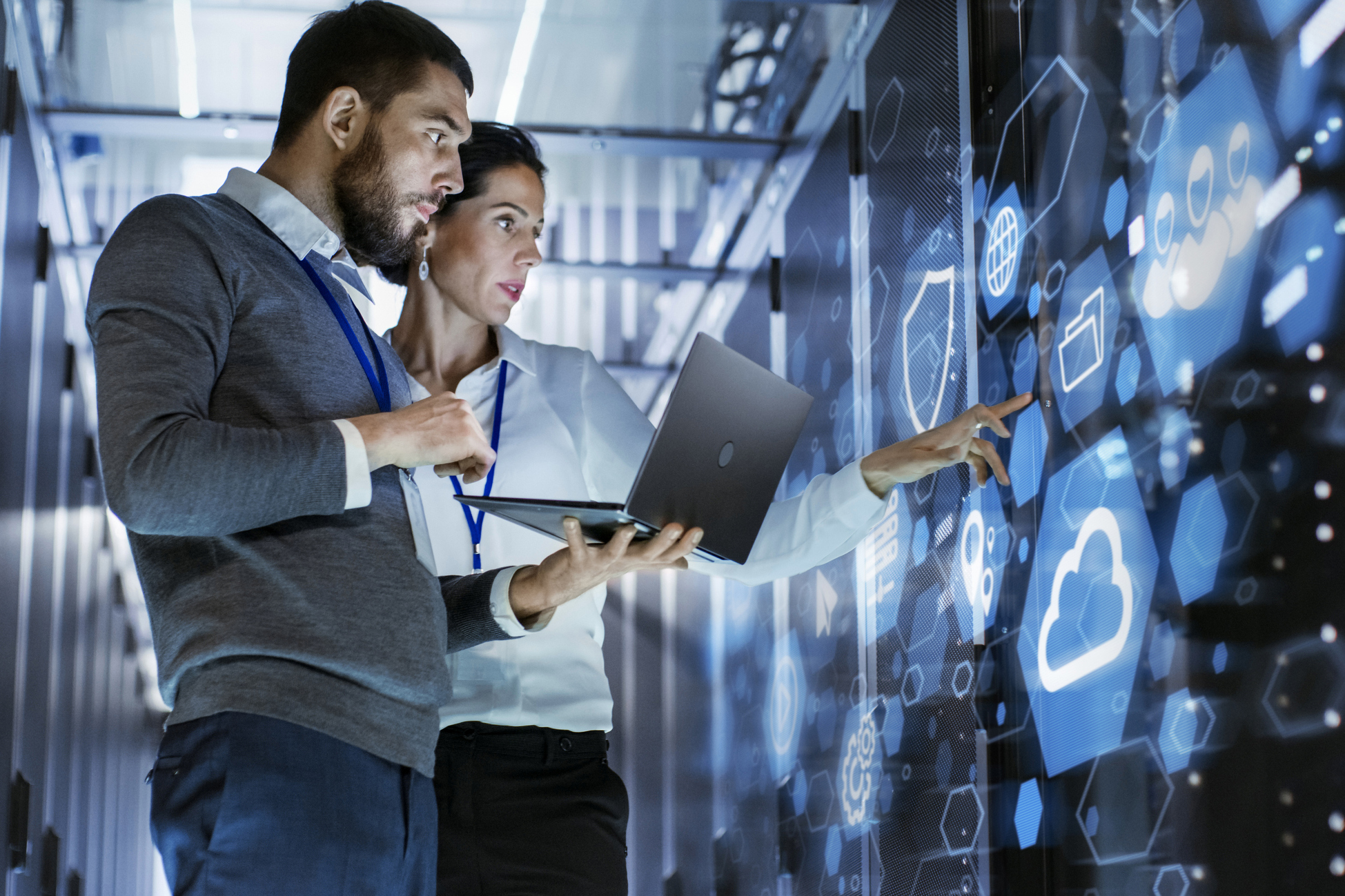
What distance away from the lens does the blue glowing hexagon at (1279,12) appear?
1405 millimetres

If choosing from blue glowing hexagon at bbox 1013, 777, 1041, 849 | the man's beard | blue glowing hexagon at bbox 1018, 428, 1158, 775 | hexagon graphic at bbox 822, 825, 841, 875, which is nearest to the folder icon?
blue glowing hexagon at bbox 1018, 428, 1158, 775

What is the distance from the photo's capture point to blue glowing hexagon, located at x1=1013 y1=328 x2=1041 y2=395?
2051 millimetres

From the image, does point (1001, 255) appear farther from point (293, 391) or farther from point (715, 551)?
point (293, 391)

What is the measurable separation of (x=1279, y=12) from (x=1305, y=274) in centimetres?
27

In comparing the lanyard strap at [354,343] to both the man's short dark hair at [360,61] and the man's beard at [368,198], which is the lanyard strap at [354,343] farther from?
the man's short dark hair at [360,61]

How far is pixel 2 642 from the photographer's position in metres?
3.12

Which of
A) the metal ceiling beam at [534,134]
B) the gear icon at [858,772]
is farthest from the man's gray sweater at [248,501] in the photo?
the metal ceiling beam at [534,134]

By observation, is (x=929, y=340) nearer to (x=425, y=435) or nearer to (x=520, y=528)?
(x=520, y=528)

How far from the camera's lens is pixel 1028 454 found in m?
2.04

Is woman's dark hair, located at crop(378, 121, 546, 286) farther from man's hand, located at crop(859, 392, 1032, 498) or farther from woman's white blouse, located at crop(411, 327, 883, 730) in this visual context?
man's hand, located at crop(859, 392, 1032, 498)

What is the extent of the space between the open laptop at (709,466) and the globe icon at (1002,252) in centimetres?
52

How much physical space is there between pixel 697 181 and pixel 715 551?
271cm

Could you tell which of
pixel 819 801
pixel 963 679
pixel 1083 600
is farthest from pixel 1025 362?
pixel 819 801

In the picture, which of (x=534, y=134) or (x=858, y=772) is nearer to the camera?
(x=858, y=772)
